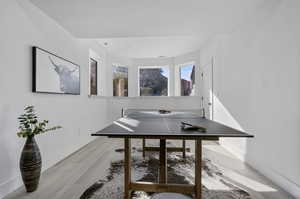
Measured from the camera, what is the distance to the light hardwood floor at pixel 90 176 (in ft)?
5.81

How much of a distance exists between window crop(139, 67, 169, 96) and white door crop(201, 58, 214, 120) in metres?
1.41

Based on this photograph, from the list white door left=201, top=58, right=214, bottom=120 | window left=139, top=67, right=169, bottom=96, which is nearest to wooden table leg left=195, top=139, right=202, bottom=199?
white door left=201, top=58, right=214, bottom=120

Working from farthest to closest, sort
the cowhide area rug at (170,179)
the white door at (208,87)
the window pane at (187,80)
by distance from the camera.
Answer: the window pane at (187,80)
the white door at (208,87)
the cowhide area rug at (170,179)

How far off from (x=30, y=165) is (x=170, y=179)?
5.41ft

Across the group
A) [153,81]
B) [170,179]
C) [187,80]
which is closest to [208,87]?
[187,80]

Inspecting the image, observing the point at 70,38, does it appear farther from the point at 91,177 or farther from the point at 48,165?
the point at 91,177

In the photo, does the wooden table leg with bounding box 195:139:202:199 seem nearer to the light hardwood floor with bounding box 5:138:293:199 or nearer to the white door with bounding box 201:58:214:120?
the light hardwood floor with bounding box 5:138:293:199

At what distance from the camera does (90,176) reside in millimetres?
2158

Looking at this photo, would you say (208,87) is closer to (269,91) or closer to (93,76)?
(269,91)

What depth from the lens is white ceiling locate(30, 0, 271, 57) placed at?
6.86 feet

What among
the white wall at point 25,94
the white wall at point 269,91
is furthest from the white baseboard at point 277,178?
the white wall at point 25,94

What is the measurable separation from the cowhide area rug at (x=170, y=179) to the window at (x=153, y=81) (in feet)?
10.2

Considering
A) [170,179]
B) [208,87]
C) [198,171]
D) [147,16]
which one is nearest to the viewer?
[198,171]

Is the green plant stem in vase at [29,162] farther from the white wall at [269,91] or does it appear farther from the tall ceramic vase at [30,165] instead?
the white wall at [269,91]
